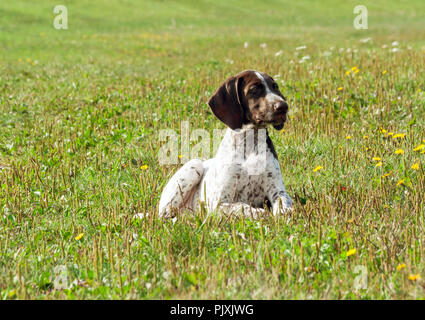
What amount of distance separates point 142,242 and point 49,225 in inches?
53.8

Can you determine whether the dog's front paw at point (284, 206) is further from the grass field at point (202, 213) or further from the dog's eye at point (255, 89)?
the dog's eye at point (255, 89)

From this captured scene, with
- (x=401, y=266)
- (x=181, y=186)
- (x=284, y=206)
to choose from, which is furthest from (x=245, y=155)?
(x=401, y=266)

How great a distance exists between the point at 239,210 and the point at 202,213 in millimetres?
399

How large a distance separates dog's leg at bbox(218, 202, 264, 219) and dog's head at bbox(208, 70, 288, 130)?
699mm

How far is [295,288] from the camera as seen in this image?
3.33 m

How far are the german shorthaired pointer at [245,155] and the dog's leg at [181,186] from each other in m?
0.29

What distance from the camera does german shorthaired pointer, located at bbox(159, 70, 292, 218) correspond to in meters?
4.70

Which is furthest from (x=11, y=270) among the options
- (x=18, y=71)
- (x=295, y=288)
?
(x=18, y=71)

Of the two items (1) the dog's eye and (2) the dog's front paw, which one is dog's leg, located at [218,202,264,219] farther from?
(1) the dog's eye

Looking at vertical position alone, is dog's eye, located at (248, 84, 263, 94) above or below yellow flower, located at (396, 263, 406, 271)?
above

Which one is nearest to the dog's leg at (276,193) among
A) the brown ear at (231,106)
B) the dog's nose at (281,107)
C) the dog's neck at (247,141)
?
the dog's neck at (247,141)

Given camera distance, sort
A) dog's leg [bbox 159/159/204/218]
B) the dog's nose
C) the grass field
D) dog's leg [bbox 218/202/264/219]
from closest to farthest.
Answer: the grass field
the dog's nose
dog's leg [bbox 218/202/264/219]
dog's leg [bbox 159/159/204/218]

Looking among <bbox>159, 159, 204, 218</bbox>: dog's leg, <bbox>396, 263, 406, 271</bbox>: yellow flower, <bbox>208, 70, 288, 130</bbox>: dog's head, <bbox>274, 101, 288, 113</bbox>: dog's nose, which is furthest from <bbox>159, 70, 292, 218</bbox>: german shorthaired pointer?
<bbox>396, 263, 406, 271</bbox>: yellow flower

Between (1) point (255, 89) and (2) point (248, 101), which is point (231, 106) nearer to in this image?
(2) point (248, 101)
